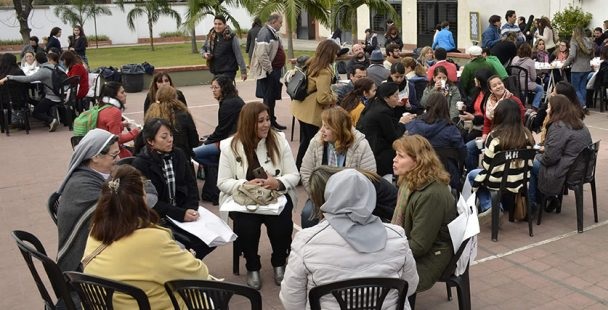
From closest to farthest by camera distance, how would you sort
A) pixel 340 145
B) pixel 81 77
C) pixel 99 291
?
pixel 99 291 < pixel 340 145 < pixel 81 77

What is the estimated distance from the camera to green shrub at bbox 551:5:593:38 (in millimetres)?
19812

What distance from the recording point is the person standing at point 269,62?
452 inches

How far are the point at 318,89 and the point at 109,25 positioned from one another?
3916 cm

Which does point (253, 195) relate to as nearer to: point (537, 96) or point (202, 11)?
point (537, 96)

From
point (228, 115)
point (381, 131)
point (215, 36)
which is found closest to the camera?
point (381, 131)

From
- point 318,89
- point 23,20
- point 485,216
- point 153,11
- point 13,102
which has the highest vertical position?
point 153,11

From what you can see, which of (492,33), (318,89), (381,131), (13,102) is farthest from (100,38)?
(381,131)

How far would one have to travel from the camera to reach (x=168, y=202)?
5.53m

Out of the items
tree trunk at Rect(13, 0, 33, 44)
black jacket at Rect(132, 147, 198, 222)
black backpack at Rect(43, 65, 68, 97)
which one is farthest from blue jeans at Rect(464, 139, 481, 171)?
tree trunk at Rect(13, 0, 33, 44)

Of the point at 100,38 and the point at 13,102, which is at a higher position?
the point at 100,38

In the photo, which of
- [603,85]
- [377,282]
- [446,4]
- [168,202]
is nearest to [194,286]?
[377,282]

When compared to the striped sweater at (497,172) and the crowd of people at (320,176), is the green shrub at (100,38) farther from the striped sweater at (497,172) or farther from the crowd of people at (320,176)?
the striped sweater at (497,172)

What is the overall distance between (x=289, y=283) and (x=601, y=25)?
62.6 ft

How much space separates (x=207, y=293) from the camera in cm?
359
